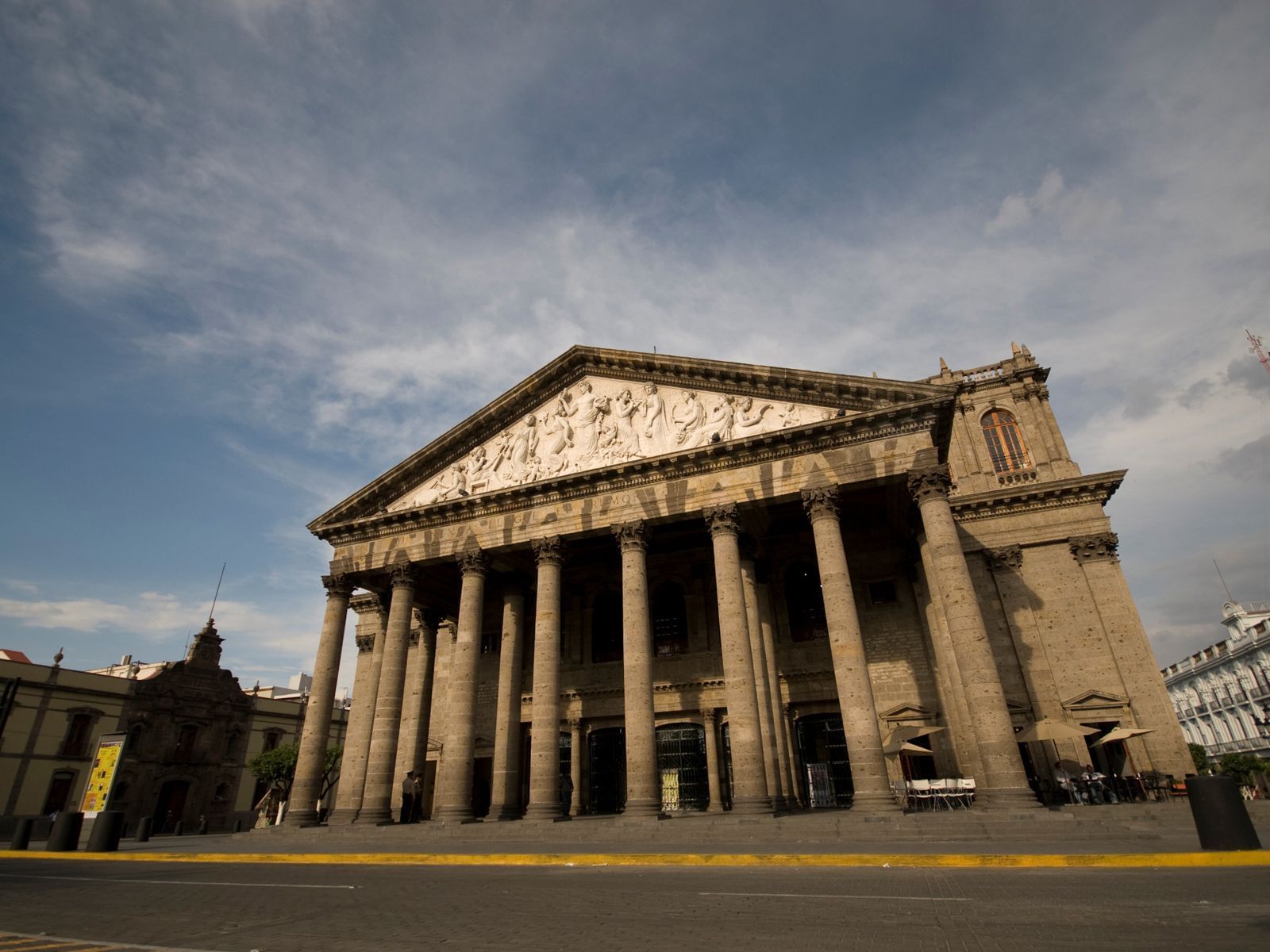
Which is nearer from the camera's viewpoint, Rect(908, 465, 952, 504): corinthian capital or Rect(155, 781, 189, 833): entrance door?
Rect(908, 465, 952, 504): corinthian capital

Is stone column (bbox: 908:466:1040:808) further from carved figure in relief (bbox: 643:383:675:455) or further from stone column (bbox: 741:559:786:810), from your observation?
carved figure in relief (bbox: 643:383:675:455)

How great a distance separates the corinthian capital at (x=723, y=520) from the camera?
65.7 ft

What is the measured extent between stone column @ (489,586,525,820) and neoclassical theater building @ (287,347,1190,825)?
0.10 m

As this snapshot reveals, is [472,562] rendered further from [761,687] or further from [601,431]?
[761,687]

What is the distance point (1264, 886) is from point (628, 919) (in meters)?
6.36

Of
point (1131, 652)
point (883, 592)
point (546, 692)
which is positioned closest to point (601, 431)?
point (546, 692)

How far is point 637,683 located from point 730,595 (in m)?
3.60

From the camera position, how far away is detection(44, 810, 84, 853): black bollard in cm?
1795

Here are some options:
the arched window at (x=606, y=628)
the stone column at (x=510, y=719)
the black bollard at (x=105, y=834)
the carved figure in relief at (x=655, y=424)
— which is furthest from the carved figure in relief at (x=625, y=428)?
the black bollard at (x=105, y=834)

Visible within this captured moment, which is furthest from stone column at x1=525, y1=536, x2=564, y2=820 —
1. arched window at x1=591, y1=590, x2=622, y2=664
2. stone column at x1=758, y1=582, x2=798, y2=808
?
stone column at x1=758, y1=582, x2=798, y2=808

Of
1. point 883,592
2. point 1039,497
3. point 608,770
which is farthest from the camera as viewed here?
point 608,770

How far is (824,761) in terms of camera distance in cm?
2281

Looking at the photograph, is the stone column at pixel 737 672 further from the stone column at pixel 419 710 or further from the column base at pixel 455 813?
the stone column at pixel 419 710

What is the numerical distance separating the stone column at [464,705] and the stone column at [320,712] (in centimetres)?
404
